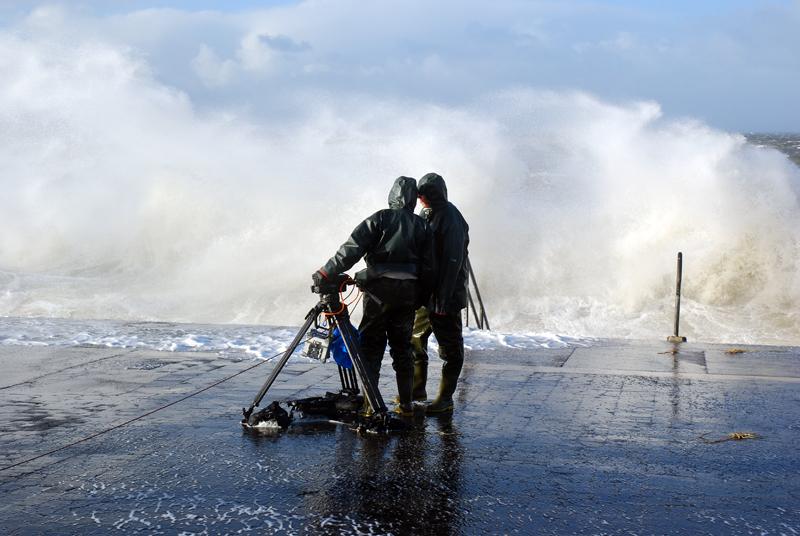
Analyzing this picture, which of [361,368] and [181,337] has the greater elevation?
[361,368]

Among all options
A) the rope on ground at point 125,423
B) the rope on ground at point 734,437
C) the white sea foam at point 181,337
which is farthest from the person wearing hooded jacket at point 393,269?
the white sea foam at point 181,337

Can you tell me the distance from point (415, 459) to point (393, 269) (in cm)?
132

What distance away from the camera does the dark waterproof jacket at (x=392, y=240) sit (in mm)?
6270

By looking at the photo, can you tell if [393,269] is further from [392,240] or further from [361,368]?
[361,368]

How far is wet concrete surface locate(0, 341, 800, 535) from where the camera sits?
4598mm

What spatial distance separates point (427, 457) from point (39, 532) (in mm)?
2262

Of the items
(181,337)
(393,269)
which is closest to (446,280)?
(393,269)

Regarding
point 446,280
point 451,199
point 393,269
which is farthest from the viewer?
point 451,199

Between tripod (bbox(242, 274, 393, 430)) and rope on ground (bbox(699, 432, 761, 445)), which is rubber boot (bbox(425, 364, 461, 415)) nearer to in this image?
tripod (bbox(242, 274, 393, 430))

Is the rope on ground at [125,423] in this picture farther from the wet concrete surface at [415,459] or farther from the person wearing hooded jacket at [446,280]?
the person wearing hooded jacket at [446,280]

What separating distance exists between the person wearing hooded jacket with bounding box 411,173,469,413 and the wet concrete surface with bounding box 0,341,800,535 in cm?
33

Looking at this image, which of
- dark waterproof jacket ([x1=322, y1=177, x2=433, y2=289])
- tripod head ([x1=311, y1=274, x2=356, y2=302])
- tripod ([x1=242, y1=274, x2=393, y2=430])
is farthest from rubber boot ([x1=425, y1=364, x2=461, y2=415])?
tripod head ([x1=311, y1=274, x2=356, y2=302])

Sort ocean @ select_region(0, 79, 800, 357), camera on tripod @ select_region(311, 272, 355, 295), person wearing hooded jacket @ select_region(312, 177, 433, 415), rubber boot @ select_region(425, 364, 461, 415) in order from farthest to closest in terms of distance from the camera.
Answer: ocean @ select_region(0, 79, 800, 357) → rubber boot @ select_region(425, 364, 461, 415) → person wearing hooded jacket @ select_region(312, 177, 433, 415) → camera on tripod @ select_region(311, 272, 355, 295)

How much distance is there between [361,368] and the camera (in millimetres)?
6312
